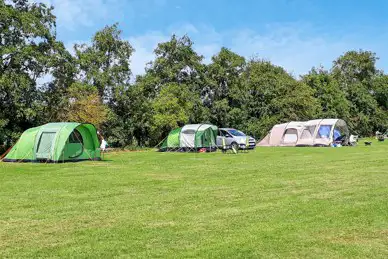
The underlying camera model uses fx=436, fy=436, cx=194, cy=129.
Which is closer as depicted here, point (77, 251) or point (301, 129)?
point (77, 251)

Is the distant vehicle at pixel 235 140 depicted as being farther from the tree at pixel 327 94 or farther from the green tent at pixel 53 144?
the tree at pixel 327 94

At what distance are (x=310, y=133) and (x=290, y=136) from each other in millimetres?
1559

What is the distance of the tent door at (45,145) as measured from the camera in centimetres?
1877

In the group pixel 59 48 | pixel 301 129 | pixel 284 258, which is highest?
pixel 59 48

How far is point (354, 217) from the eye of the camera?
6.74 m

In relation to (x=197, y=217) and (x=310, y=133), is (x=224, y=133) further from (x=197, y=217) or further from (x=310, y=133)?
(x=197, y=217)

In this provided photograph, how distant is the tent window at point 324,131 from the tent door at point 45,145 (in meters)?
20.4

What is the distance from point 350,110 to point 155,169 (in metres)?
46.2

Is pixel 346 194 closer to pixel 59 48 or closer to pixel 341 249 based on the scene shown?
pixel 341 249

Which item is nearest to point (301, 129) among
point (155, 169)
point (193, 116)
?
point (193, 116)

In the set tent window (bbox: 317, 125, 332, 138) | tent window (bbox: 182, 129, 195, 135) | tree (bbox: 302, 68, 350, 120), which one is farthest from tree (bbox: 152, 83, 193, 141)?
tree (bbox: 302, 68, 350, 120)

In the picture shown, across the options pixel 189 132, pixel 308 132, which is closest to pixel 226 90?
pixel 308 132

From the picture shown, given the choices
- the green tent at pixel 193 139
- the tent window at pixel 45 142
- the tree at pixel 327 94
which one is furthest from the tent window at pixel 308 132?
the tent window at pixel 45 142

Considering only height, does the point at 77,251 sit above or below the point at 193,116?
below
